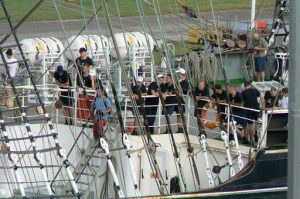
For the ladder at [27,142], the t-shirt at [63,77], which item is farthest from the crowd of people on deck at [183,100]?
the ladder at [27,142]

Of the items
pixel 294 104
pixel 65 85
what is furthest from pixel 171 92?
pixel 294 104

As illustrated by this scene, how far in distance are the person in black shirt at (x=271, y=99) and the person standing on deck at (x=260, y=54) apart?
7.29ft

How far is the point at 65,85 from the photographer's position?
20562 mm

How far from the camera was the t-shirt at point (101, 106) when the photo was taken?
1842cm

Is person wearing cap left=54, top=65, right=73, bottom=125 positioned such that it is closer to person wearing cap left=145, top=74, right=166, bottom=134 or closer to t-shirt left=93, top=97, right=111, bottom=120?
t-shirt left=93, top=97, right=111, bottom=120

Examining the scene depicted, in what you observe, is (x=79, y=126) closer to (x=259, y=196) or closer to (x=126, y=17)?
(x=259, y=196)

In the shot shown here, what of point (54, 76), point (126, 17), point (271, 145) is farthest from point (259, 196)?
point (126, 17)

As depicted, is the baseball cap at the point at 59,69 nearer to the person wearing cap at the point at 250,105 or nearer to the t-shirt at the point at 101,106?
the t-shirt at the point at 101,106

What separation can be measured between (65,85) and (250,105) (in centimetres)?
378

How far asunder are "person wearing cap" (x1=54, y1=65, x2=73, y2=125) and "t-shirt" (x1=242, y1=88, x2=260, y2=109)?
331 cm

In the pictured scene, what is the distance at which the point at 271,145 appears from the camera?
1858 centimetres

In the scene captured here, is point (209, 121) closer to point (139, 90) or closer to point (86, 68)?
point (139, 90)

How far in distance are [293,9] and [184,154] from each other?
1226 cm

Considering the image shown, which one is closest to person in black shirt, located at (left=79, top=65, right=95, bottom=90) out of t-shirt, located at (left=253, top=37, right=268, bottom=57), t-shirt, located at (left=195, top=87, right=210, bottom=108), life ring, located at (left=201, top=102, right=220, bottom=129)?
t-shirt, located at (left=195, top=87, right=210, bottom=108)
